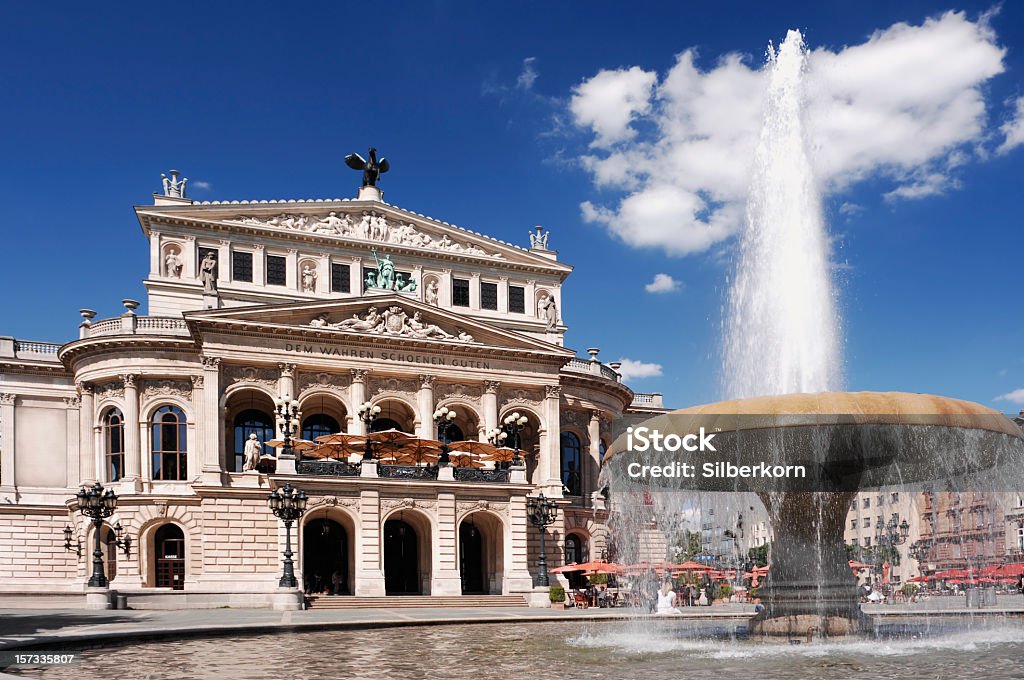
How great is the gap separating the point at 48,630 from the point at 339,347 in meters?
26.5

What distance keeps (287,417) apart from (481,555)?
12.2 meters

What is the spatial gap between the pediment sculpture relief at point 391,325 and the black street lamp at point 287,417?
4.09m

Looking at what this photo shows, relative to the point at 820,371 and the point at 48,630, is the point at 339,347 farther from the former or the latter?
the point at 820,371

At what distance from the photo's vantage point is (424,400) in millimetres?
50750

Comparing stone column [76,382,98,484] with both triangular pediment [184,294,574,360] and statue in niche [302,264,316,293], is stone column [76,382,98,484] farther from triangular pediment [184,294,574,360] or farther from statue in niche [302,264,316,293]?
statue in niche [302,264,316,293]

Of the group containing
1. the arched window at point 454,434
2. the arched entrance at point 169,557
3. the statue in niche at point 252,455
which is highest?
the arched window at point 454,434

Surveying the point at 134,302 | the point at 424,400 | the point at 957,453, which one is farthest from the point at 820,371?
the point at 134,302

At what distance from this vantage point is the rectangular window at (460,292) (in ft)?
194

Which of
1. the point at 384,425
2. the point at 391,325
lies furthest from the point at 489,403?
the point at 391,325

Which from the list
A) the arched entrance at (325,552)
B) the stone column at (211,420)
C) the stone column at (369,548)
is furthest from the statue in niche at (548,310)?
the stone column at (211,420)

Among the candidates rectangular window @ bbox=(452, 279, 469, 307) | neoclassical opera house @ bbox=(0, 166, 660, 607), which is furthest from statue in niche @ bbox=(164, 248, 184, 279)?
rectangular window @ bbox=(452, 279, 469, 307)

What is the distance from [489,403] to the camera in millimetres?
52312

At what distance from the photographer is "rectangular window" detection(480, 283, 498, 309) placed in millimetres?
60000

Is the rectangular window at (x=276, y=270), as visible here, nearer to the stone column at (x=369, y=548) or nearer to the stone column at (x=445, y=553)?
the stone column at (x=369, y=548)
